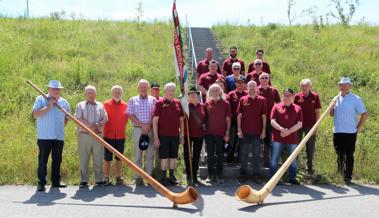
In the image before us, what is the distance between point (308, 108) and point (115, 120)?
12.8ft

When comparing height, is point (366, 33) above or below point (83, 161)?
above

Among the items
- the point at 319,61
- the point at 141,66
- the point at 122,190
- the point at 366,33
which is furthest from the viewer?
the point at 366,33

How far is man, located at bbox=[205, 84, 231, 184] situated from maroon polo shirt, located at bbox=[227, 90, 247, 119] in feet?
1.76

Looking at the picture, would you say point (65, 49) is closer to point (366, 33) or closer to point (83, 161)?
point (83, 161)

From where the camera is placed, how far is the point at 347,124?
9.62m

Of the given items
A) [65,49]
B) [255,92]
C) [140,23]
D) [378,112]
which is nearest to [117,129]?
[255,92]

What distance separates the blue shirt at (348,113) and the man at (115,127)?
4292 millimetres

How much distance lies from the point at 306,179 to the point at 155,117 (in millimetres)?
3322

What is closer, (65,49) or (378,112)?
(378,112)

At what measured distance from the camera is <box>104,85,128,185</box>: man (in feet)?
30.2

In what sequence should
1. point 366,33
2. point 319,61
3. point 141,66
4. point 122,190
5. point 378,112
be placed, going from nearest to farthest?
point 122,190 < point 378,112 < point 141,66 < point 319,61 < point 366,33

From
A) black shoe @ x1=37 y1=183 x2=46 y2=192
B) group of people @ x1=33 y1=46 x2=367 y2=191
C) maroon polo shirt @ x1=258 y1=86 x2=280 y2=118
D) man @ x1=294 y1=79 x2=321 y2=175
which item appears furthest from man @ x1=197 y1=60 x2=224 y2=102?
black shoe @ x1=37 y1=183 x2=46 y2=192

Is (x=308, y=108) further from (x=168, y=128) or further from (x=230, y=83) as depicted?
(x=168, y=128)

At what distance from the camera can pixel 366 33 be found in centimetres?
2370
